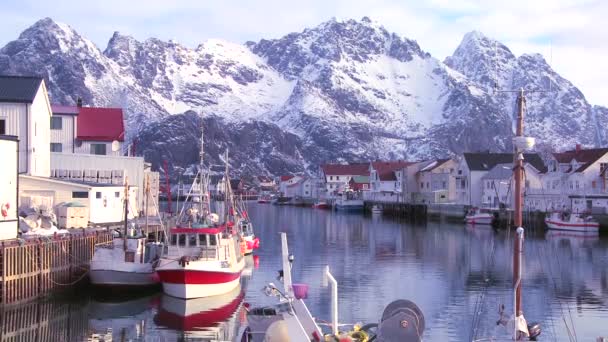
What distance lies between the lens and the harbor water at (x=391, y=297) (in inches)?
1459

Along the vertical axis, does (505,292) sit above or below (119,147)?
below

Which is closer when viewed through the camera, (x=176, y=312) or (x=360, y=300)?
(x=176, y=312)

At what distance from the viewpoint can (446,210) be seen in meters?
126

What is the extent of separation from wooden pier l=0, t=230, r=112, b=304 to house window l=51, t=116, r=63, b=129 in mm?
28586

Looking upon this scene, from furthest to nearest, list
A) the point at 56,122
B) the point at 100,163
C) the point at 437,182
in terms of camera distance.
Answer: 1. the point at 437,182
2. the point at 56,122
3. the point at 100,163

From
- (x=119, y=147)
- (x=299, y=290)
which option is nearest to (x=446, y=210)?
(x=119, y=147)

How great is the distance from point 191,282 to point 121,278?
4557 mm

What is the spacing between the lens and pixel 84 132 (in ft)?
255

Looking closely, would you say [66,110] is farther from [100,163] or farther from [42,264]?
[42,264]

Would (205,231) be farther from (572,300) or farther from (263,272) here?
(572,300)

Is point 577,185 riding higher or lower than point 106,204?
higher

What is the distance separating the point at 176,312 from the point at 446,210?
290ft

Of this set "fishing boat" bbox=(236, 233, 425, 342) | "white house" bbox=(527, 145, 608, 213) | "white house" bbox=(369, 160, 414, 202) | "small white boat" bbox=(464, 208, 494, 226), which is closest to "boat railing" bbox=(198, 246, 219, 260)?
"fishing boat" bbox=(236, 233, 425, 342)

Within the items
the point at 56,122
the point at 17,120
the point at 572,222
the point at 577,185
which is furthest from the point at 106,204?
the point at 577,185
